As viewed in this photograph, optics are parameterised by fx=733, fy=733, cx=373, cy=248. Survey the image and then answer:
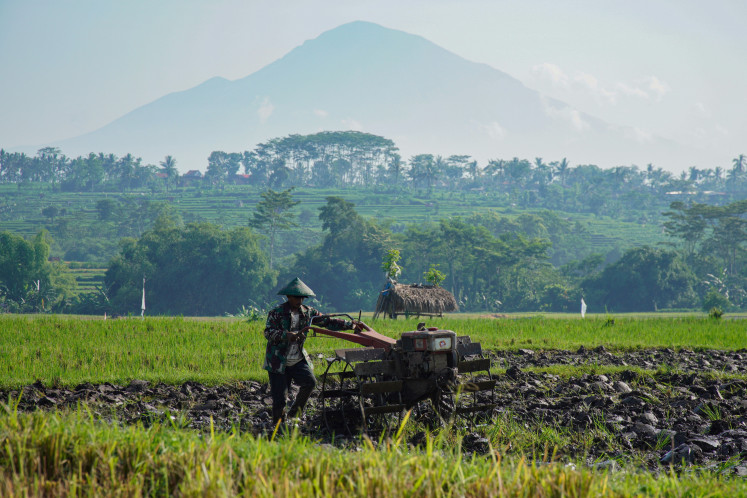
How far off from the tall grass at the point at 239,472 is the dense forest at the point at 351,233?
3746cm

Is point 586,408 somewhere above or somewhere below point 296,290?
below

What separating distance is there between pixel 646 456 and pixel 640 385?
4.08 meters

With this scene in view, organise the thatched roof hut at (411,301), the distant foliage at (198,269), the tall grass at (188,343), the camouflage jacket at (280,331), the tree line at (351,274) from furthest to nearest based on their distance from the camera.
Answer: the distant foliage at (198,269)
the tree line at (351,274)
the thatched roof hut at (411,301)
the tall grass at (188,343)
the camouflage jacket at (280,331)

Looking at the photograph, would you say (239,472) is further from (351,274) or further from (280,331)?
(351,274)

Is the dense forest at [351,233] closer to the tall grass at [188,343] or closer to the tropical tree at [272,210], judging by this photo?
the tropical tree at [272,210]

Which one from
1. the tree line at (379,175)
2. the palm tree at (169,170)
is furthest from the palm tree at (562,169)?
the palm tree at (169,170)

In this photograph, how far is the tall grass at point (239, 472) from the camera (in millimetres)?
4102

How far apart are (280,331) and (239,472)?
2914 mm

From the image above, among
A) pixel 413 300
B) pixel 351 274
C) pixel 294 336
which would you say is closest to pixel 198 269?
pixel 351 274

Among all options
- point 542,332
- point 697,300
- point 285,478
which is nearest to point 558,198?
point 697,300

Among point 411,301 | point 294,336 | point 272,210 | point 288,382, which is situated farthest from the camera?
point 272,210

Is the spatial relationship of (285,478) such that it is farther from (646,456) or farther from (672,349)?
(672,349)

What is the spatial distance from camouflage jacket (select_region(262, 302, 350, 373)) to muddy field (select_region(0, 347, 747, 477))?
843mm

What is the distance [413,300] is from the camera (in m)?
28.4
